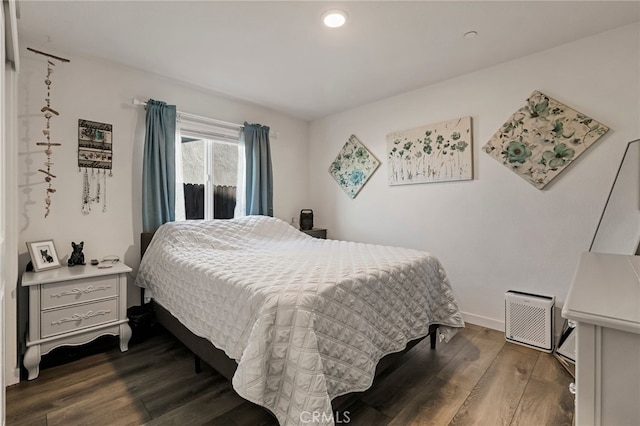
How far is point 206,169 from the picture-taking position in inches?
135

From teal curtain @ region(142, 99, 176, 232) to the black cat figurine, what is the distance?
1.69ft

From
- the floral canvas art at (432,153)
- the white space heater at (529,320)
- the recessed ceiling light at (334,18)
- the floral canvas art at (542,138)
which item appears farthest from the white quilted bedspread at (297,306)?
the recessed ceiling light at (334,18)

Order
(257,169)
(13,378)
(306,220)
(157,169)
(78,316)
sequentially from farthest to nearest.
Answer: (306,220) → (257,169) → (157,169) → (78,316) → (13,378)

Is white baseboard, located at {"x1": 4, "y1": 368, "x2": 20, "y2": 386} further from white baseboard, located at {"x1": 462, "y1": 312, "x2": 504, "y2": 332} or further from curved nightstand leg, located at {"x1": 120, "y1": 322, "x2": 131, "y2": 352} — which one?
white baseboard, located at {"x1": 462, "y1": 312, "x2": 504, "y2": 332}

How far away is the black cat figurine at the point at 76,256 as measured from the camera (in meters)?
2.37

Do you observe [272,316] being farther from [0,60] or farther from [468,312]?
[468,312]

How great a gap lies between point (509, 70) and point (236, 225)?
9.86ft

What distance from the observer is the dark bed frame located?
1.61 metres

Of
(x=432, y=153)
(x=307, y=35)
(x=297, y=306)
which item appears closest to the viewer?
(x=297, y=306)

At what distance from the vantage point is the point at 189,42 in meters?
2.29

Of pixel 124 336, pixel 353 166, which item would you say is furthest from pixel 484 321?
pixel 124 336

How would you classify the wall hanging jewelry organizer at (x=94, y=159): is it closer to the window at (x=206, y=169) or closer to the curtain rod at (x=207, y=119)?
the curtain rod at (x=207, y=119)

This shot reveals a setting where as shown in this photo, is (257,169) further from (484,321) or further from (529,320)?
(529,320)

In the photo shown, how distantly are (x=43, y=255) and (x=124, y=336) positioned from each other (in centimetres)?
87
